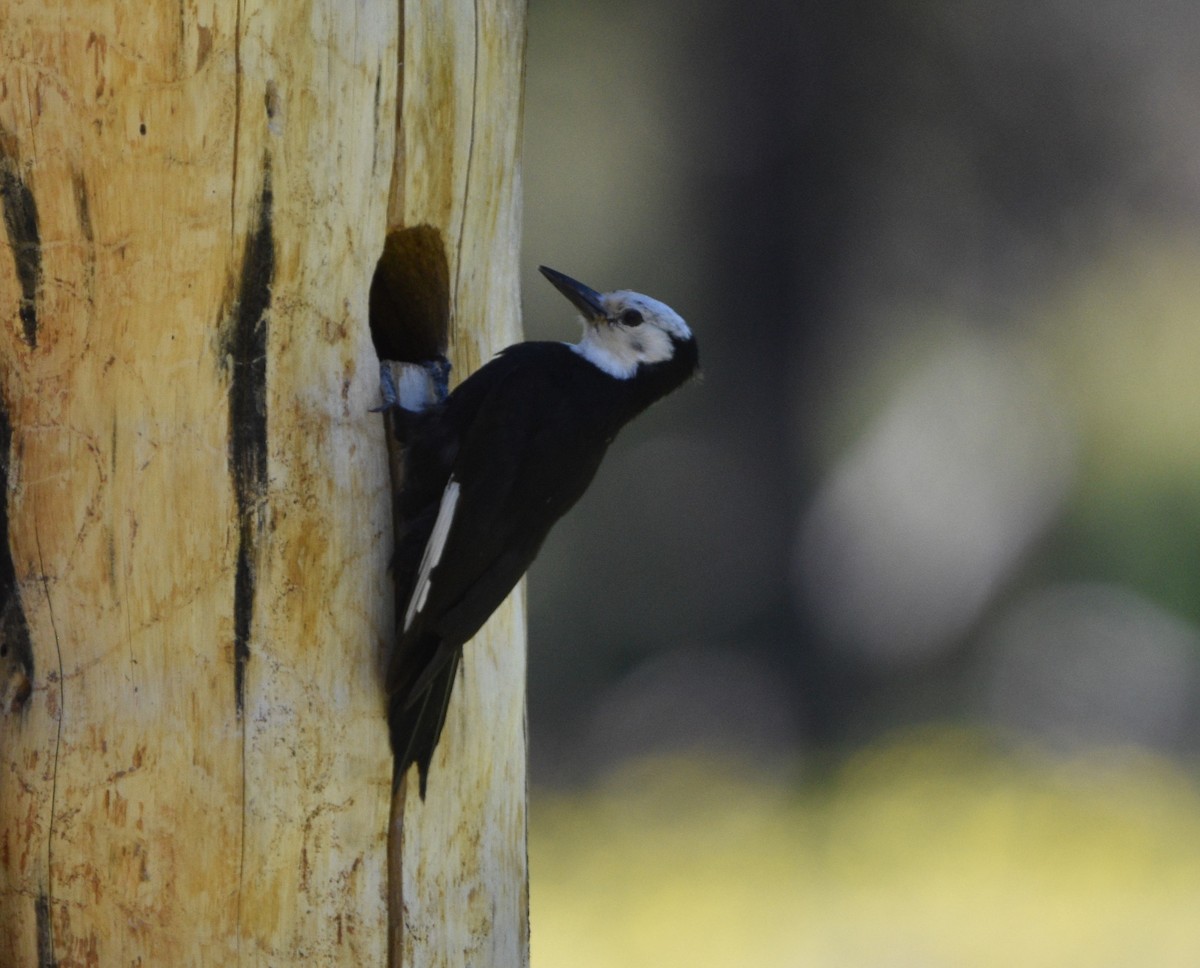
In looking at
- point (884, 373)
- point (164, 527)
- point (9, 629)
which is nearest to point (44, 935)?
point (9, 629)

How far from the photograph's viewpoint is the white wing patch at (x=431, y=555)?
245 cm

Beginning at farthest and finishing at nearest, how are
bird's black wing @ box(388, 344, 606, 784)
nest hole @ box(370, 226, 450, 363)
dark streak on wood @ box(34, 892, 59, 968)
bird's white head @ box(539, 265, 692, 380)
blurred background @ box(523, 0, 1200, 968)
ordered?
blurred background @ box(523, 0, 1200, 968), bird's white head @ box(539, 265, 692, 380), nest hole @ box(370, 226, 450, 363), bird's black wing @ box(388, 344, 606, 784), dark streak on wood @ box(34, 892, 59, 968)

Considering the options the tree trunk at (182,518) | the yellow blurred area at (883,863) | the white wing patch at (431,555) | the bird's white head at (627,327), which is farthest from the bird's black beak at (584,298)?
the yellow blurred area at (883,863)

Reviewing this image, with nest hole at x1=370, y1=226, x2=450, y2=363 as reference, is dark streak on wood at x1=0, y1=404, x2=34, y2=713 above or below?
below

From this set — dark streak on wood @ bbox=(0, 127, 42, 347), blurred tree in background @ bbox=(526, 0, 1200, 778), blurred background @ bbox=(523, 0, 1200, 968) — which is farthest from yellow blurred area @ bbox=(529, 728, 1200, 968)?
dark streak on wood @ bbox=(0, 127, 42, 347)

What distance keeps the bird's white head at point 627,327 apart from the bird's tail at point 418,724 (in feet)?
3.65

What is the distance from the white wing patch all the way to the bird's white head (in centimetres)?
85

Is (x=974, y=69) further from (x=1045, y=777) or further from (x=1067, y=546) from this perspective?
(x=1045, y=777)

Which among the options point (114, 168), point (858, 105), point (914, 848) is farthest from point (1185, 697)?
point (114, 168)

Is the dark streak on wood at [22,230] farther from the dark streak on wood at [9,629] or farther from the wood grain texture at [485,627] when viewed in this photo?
the wood grain texture at [485,627]

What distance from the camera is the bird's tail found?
8.04 feet

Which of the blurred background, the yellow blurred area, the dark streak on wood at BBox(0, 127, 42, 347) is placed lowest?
the yellow blurred area

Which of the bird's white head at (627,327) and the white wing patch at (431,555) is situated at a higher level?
the bird's white head at (627,327)

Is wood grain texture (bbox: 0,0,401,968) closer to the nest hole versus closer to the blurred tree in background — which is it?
the nest hole
